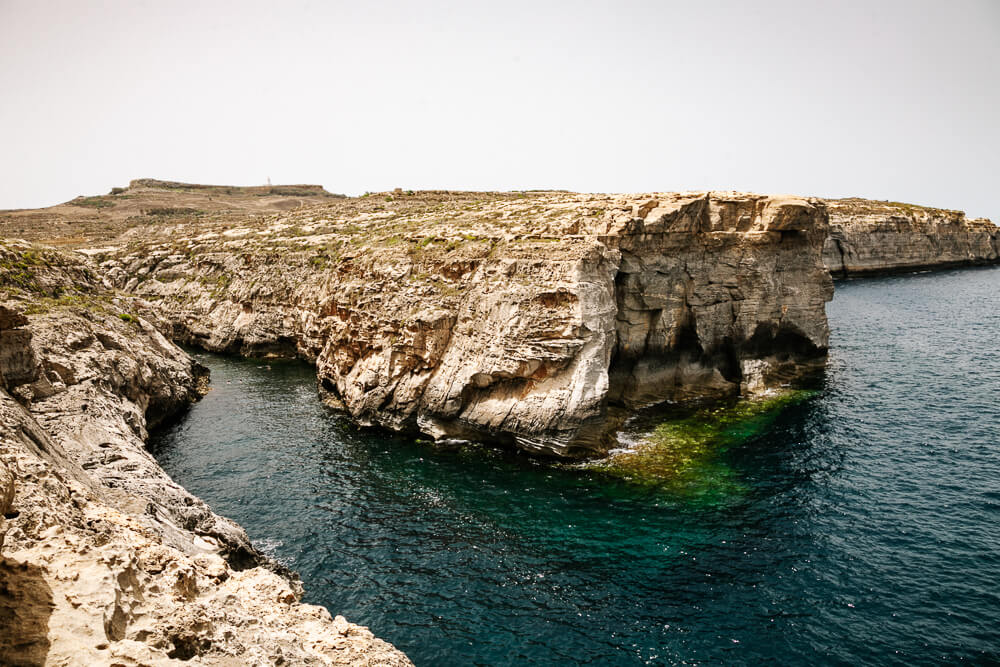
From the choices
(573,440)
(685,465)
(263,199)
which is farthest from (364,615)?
(263,199)

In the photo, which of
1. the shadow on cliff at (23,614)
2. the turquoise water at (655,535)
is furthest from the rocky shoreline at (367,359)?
the turquoise water at (655,535)

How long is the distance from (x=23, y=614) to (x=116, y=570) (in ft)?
6.54

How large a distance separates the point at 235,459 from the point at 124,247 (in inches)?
2707

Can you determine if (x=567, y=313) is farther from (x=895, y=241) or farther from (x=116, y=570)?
(x=895, y=241)

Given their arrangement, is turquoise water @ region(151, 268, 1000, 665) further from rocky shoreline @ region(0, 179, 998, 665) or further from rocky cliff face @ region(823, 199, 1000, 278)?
rocky cliff face @ region(823, 199, 1000, 278)

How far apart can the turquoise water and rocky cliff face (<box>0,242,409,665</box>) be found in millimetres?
6332

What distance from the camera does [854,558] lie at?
24.4m

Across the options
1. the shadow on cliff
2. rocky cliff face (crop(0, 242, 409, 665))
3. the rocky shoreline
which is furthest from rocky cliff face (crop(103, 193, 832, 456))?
the shadow on cliff

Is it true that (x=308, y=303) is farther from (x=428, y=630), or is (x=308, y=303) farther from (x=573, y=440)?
(x=428, y=630)

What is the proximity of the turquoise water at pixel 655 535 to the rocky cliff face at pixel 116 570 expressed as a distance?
249 inches

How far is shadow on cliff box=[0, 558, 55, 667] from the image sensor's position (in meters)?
8.97

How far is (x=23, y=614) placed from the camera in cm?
955

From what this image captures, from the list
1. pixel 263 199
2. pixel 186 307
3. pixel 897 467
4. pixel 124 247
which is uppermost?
pixel 263 199

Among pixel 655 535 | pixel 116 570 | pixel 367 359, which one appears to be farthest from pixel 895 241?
pixel 116 570
